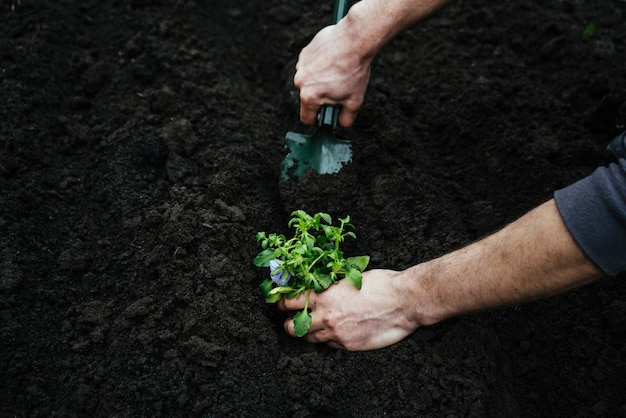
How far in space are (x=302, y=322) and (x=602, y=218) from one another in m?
1.10

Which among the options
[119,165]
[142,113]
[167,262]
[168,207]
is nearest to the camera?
[167,262]

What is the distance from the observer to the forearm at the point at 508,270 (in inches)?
75.6

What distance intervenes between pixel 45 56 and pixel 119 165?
0.92m

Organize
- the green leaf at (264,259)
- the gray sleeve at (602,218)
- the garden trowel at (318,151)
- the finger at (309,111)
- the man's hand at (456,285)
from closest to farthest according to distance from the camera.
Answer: the gray sleeve at (602,218) → the man's hand at (456,285) → the green leaf at (264,259) → the finger at (309,111) → the garden trowel at (318,151)

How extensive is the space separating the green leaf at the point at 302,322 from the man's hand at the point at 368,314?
9 centimetres

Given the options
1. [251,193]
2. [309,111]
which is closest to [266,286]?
[251,193]

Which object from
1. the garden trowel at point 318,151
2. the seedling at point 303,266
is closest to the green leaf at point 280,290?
the seedling at point 303,266

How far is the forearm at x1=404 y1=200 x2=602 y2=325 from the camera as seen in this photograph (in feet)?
6.30

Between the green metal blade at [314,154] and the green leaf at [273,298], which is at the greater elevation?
the green metal blade at [314,154]

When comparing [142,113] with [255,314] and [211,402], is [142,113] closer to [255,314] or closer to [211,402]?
[255,314]

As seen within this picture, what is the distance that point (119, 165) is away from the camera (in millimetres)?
2945

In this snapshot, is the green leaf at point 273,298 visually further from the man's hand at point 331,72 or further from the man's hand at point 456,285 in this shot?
the man's hand at point 331,72

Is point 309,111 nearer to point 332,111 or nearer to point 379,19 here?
point 332,111

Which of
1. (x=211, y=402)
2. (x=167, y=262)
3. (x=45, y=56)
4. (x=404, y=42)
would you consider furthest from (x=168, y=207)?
(x=404, y=42)
